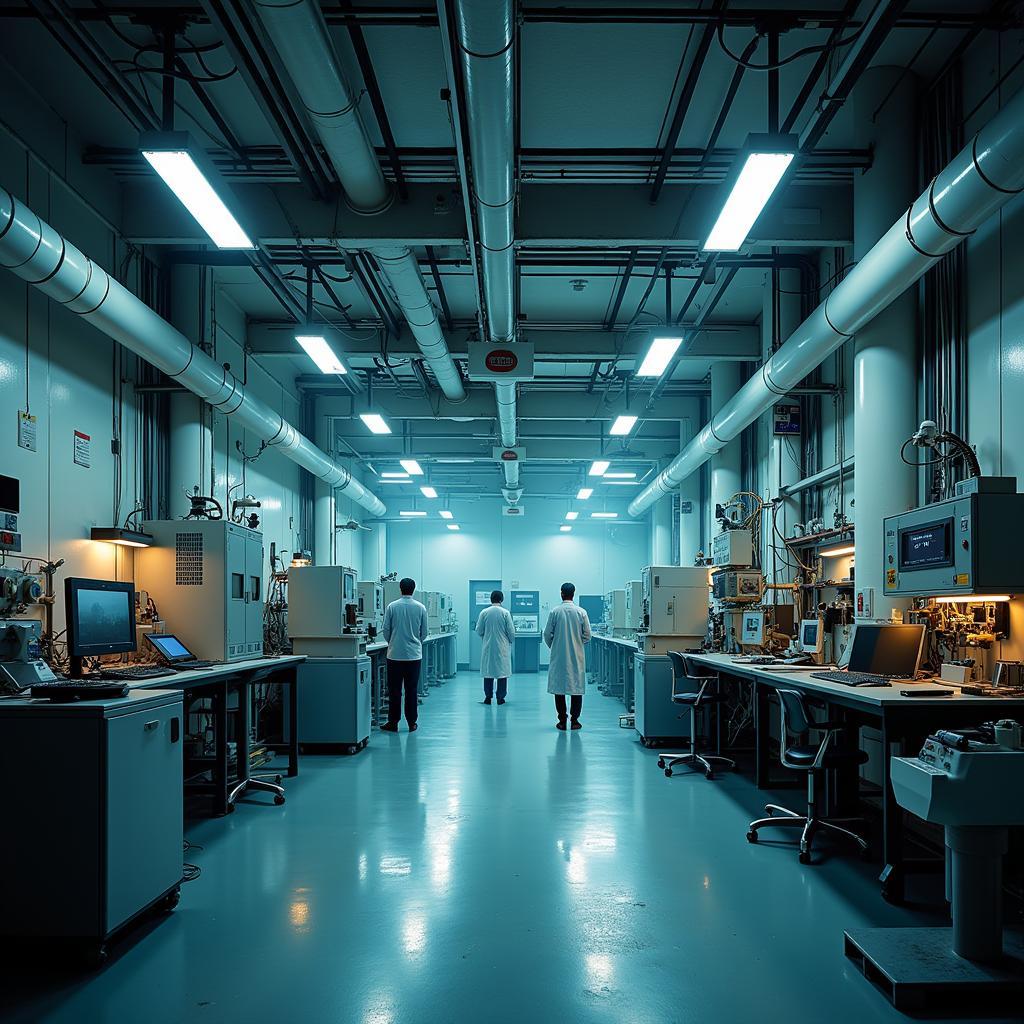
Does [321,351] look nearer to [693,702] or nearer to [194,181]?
[194,181]

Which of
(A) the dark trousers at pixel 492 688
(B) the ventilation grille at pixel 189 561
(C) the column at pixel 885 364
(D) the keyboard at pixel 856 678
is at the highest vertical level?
(C) the column at pixel 885 364

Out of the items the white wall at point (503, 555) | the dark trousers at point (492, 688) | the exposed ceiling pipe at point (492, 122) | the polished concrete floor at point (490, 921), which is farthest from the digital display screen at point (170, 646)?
the white wall at point (503, 555)

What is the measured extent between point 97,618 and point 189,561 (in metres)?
1.50

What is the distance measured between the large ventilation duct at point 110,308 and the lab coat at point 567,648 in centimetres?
358

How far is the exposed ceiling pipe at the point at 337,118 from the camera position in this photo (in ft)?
11.5

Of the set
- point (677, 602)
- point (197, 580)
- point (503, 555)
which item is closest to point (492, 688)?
point (677, 602)

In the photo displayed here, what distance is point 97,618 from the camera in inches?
172

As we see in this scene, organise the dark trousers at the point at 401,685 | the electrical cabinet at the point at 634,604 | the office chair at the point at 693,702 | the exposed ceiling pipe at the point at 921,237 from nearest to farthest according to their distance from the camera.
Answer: the exposed ceiling pipe at the point at 921,237
the office chair at the point at 693,702
the dark trousers at the point at 401,685
the electrical cabinet at the point at 634,604

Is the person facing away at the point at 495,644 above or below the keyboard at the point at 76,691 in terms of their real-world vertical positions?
below

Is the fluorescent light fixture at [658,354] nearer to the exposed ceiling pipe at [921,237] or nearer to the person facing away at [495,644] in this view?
the exposed ceiling pipe at [921,237]

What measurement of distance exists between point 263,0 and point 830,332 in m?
3.69

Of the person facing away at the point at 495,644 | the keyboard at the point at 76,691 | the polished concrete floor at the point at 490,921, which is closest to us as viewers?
the polished concrete floor at the point at 490,921

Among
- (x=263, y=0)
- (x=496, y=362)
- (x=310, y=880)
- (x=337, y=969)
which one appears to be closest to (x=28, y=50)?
(x=263, y=0)

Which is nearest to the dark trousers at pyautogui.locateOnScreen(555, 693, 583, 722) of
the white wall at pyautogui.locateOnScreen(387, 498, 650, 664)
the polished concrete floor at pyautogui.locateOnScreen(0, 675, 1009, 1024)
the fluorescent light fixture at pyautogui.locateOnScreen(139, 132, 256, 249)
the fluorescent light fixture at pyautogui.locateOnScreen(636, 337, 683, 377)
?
the polished concrete floor at pyautogui.locateOnScreen(0, 675, 1009, 1024)
